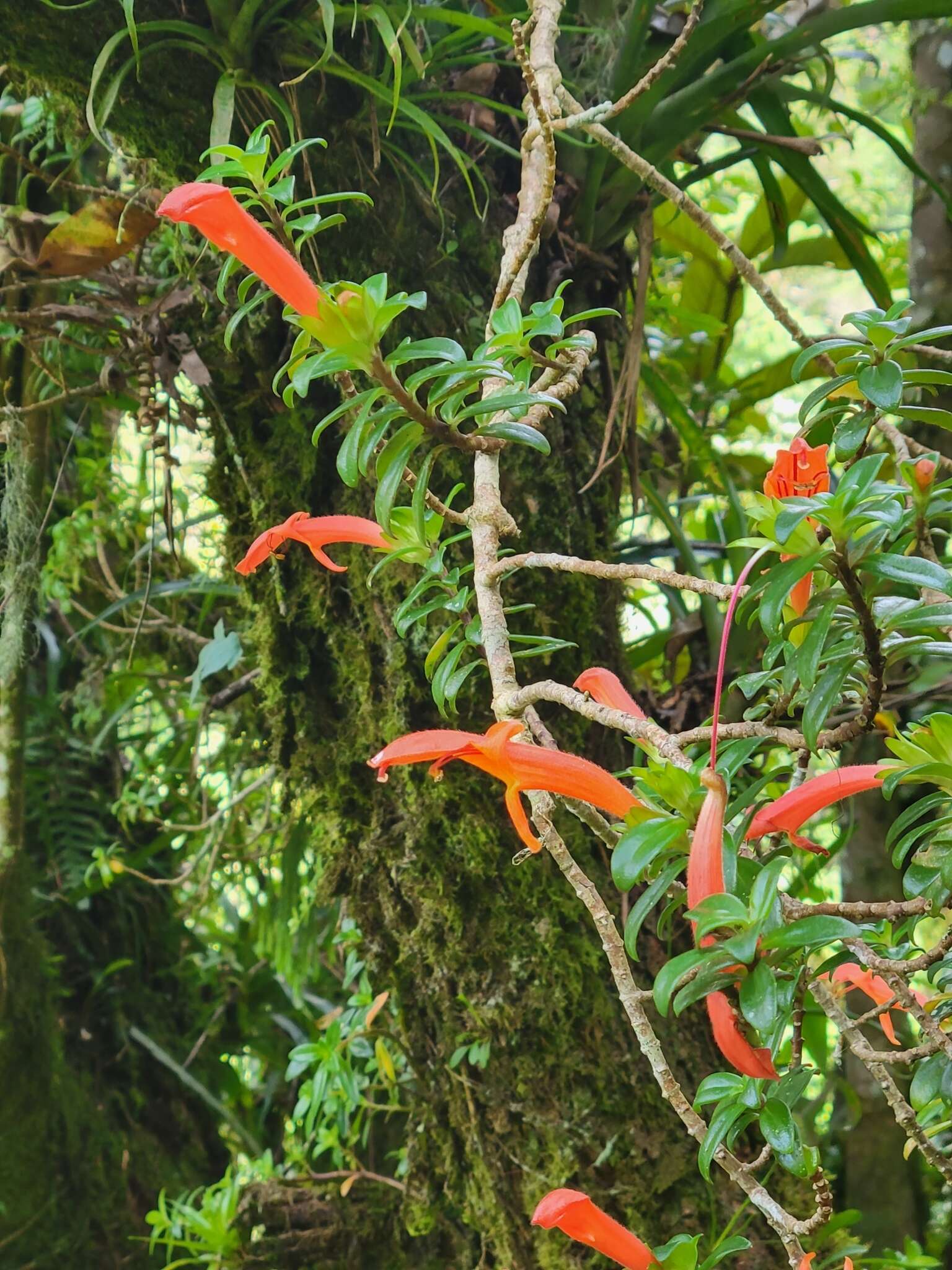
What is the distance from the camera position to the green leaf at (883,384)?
0.51 m

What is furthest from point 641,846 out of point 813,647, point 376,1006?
point 376,1006

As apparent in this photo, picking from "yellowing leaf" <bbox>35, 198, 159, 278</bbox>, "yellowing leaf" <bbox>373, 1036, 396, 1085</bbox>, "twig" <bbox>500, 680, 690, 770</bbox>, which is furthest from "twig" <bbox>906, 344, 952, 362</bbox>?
"yellowing leaf" <bbox>373, 1036, 396, 1085</bbox>

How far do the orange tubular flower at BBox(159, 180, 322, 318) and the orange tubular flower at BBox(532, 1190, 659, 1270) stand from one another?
18.3 inches

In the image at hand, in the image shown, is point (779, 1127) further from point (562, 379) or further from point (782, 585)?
point (562, 379)

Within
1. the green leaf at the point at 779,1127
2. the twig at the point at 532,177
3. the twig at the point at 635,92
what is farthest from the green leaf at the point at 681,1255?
the twig at the point at 635,92

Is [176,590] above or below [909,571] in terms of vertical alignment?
above

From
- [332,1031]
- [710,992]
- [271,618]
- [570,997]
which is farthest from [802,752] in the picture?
[332,1031]

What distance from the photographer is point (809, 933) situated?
39cm

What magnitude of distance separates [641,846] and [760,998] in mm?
72

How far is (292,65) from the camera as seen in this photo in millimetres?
914

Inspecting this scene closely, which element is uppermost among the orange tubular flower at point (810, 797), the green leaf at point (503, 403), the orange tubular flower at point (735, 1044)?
the green leaf at point (503, 403)

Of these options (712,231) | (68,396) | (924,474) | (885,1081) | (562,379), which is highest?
(68,396)

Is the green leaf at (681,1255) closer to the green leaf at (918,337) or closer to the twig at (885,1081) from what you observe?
the twig at (885,1081)

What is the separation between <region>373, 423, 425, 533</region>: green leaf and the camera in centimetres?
53
